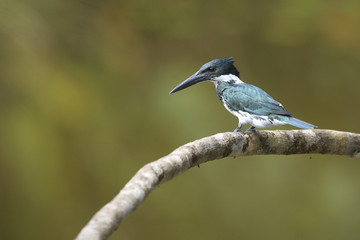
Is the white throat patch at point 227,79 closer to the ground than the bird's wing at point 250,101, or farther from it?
farther from it

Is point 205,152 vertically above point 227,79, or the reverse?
point 227,79

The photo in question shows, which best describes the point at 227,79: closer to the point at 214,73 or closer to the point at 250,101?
the point at 214,73

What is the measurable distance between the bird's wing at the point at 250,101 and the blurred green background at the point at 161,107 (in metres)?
1.98

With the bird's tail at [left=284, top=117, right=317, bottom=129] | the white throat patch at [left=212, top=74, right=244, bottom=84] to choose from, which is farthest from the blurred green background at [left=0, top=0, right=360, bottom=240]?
the bird's tail at [left=284, top=117, right=317, bottom=129]

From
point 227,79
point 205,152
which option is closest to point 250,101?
point 227,79

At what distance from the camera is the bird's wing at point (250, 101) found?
9.66 ft

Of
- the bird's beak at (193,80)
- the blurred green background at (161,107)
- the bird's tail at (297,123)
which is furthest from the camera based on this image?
the blurred green background at (161,107)

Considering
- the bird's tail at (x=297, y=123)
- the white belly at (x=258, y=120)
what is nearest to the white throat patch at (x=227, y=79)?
the white belly at (x=258, y=120)

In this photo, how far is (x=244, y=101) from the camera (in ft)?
9.98

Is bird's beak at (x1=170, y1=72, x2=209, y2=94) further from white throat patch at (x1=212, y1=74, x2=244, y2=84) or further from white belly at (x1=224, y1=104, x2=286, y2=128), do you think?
white belly at (x1=224, y1=104, x2=286, y2=128)

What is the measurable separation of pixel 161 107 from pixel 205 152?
2.78 meters

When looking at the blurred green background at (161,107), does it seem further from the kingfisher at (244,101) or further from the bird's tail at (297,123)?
the bird's tail at (297,123)

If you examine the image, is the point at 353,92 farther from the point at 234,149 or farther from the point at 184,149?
the point at 184,149

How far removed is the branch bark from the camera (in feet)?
5.54
